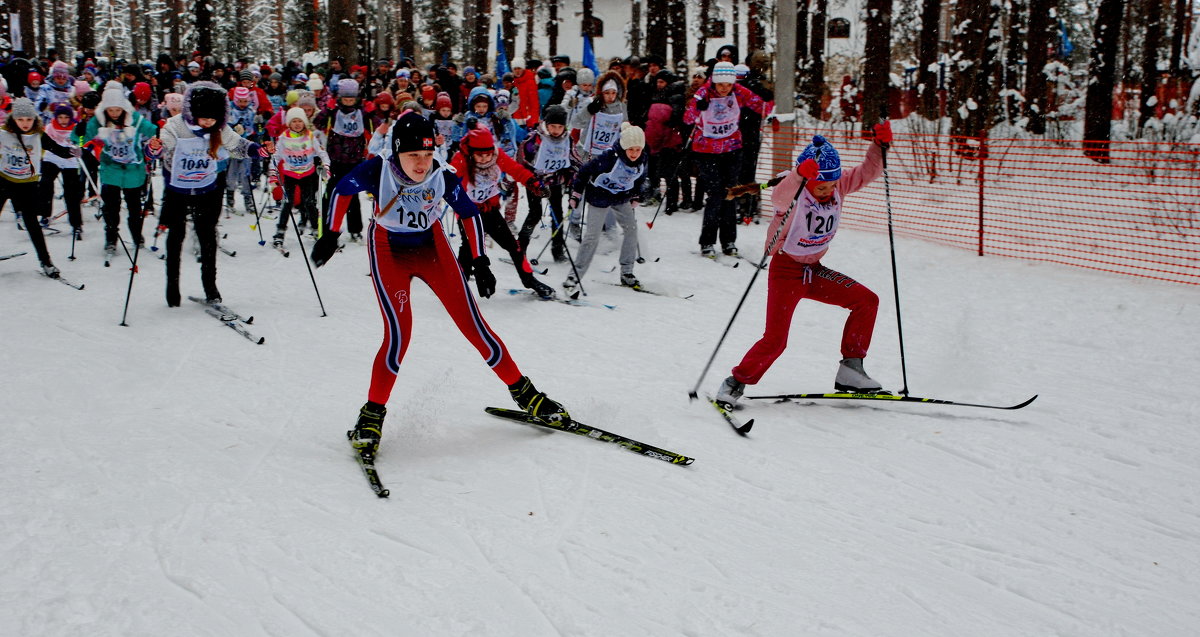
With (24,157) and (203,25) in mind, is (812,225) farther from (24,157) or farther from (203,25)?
(203,25)

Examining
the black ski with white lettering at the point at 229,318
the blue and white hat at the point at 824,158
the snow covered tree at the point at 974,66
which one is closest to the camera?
the blue and white hat at the point at 824,158

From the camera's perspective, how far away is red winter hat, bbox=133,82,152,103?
1218 cm

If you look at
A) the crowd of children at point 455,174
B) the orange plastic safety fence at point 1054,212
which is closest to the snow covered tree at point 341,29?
the crowd of children at point 455,174

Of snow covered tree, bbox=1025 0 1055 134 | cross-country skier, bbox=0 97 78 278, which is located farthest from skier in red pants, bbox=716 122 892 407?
snow covered tree, bbox=1025 0 1055 134

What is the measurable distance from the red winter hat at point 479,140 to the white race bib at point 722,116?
2726 mm

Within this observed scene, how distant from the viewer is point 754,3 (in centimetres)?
2777

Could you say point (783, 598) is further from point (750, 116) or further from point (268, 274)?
point (750, 116)

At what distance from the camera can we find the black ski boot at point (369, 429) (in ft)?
14.6

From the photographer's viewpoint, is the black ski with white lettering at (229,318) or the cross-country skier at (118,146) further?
the cross-country skier at (118,146)

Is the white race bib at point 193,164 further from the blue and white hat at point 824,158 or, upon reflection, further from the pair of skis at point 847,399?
the blue and white hat at point 824,158

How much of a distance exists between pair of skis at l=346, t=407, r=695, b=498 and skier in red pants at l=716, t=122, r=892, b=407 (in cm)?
101

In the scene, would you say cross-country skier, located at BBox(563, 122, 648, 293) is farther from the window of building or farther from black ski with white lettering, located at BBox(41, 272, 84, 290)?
the window of building

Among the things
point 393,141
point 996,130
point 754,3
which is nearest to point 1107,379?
point 393,141

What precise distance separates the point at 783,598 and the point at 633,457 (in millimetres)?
1449
